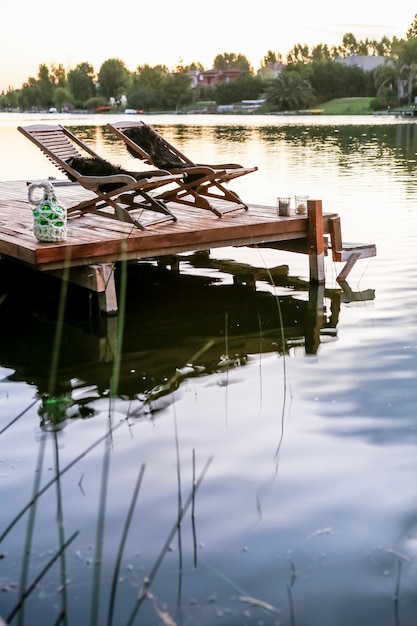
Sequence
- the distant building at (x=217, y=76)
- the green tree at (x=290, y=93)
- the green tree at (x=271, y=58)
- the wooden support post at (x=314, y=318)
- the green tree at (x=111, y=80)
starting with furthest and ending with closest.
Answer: the green tree at (x=271, y=58) < the distant building at (x=217, y=76) < the green tree at (x=111, y=80) < the green tree at (x=290, y=93) < the wooden support post at (x=314, y=318)

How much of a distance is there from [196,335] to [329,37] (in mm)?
167674

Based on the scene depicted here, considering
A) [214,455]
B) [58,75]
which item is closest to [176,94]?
[58,75]

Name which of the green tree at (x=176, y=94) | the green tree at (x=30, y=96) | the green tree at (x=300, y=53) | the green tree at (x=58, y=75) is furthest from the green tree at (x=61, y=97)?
the green tree at (x=300, y=53)

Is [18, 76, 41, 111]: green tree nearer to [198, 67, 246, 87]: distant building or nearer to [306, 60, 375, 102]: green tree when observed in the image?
[198, 67, 246, 87]: distant building

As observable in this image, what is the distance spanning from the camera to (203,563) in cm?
320

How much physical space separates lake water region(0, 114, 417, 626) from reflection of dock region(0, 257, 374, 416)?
2 centimetres

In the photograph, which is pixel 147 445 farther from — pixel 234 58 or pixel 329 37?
pixel 234 58

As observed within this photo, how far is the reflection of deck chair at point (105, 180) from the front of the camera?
23.9 ft

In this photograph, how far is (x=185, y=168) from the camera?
318 inches

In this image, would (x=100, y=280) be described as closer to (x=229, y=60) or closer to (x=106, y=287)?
(x=106, y=287)

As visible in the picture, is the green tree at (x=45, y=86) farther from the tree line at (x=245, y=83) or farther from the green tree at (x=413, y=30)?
the green tree at (x=413, y=30)

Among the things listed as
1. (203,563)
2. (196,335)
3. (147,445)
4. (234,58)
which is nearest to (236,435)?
(147,445)

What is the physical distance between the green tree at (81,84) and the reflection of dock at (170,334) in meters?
151

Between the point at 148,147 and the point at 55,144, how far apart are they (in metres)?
0.92
